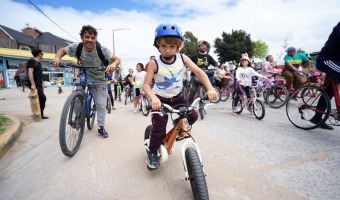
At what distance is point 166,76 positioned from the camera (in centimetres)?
239

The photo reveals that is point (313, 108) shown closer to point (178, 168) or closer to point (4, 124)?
point (178, 168)

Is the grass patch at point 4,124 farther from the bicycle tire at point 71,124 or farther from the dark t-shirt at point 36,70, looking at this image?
the bicycle tire at point 71,124

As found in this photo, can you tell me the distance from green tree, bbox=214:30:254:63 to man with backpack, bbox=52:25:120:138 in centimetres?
4597

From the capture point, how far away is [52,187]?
222cm

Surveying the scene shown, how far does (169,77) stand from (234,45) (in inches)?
1872

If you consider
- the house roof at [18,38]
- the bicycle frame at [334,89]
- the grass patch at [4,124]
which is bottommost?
the grass patch at [4,124]

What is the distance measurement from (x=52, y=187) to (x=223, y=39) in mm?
50640

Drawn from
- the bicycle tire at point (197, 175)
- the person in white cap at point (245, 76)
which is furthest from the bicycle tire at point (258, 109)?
the bicycle tire at point (197, 175)

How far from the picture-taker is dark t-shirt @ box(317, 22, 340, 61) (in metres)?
3.14

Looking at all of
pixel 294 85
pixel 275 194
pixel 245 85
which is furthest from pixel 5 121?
pixel 294 85

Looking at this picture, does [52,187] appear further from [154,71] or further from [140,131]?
[140,131]

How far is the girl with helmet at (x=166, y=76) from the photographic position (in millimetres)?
2193

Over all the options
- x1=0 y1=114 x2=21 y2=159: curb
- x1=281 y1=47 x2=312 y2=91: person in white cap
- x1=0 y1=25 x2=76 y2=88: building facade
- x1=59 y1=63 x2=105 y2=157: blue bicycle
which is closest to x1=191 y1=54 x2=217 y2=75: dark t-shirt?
x1=281 y1=47 x2=312 y2=91: person in white cap

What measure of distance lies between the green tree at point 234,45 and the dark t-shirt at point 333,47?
4516 cm
